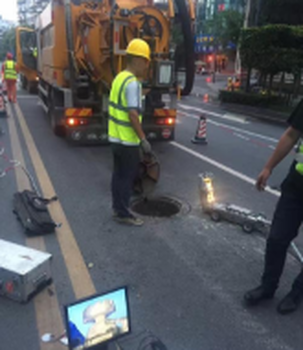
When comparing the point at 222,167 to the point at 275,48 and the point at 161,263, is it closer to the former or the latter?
the point at 161,263

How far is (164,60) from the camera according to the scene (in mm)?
7195

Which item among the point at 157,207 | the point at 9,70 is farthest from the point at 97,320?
the point at 9,70

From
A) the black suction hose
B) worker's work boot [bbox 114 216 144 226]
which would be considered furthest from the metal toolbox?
the black suction hose

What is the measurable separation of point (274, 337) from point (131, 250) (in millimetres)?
1635

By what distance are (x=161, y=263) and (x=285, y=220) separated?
1.29 metres

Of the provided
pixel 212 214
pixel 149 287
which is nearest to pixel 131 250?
pixel 149 287

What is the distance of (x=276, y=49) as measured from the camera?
1634 centimetres

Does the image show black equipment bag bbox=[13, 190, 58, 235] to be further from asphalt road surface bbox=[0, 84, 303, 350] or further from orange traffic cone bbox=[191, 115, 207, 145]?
orange traffic cone bbox=[191, 115, 207, 145]

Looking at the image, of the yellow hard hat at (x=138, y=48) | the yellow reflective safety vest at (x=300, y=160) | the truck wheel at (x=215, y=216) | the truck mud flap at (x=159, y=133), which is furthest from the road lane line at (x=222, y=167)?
the yellow hard hat at (x=138, y=48)

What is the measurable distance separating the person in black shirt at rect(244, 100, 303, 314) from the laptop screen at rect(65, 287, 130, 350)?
1231mm

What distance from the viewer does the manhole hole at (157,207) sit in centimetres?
499

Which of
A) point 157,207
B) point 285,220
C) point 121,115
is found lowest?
point 157,207

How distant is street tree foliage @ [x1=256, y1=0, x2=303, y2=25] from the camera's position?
2359 centimetres

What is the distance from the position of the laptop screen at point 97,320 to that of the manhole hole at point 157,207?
2518 mm
